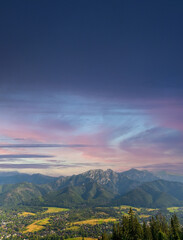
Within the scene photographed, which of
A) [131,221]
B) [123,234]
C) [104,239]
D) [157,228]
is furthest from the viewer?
[157,228]

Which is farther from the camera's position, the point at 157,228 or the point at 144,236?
the point at 157,228

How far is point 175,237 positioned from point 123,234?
85.8 feet

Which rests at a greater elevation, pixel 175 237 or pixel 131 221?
pixel 131 221

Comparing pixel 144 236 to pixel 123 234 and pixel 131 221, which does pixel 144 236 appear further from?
pixel 131 221

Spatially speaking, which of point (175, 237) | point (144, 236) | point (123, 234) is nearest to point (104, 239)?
point (123, 234)

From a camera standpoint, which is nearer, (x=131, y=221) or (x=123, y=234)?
(x=131, y=221)

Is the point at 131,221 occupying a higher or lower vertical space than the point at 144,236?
higher

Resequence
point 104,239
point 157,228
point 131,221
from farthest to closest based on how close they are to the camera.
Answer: point 157,228
point 104,239
point 131,221

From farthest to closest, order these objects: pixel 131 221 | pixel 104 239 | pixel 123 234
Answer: pixel 104 239 < pixel 123 234 < pixel 131 221

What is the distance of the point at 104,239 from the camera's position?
8888cm

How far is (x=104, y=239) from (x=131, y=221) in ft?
83.5

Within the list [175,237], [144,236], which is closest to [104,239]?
[144,236]

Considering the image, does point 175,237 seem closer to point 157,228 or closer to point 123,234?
point 157,228

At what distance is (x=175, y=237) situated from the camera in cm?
8425
